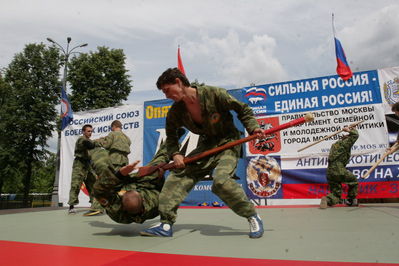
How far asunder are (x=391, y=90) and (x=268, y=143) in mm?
2848

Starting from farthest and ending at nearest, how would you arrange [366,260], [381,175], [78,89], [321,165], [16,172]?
[78,89], [16,172], [321,165], [381,175], [366,260]

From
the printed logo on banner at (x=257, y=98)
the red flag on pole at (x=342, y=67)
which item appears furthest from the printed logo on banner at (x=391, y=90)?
the printed logo on banner at (x=257, y=98)

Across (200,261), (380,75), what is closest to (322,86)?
(380,75)

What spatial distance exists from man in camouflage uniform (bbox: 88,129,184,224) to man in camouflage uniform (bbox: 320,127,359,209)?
3.48m

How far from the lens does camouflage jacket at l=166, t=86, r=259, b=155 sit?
268 cm

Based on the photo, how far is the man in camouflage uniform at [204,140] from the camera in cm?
250

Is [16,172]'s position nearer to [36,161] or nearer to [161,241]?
[36,161]

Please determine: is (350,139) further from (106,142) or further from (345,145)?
(106,142)

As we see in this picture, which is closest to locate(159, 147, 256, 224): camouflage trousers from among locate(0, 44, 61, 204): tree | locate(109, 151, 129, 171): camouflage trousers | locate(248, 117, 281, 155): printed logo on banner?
locate(109, 151, 129, 171): camouflage trousers

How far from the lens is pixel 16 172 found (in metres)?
17.4

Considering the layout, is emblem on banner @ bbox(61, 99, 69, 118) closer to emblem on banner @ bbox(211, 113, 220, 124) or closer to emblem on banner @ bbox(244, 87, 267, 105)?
emblem on banner @ bbox(244, 87, 267, 105)

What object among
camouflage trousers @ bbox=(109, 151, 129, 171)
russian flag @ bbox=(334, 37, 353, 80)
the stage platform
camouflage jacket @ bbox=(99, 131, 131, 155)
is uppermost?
russian flag @ bbox=(334, 37, 353, 80)

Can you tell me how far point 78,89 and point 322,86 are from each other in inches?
702

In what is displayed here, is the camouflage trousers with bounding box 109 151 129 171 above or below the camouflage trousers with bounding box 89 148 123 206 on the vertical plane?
above
